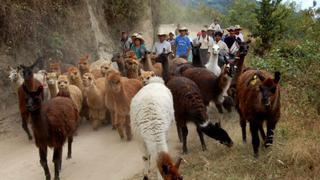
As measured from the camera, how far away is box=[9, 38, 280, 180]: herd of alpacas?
666 cm

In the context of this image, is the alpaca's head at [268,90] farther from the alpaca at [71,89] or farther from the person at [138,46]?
the person at [138,46]

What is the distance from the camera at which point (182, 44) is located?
13.3 metres

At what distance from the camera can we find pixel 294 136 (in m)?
7.38

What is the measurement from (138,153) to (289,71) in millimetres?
4350

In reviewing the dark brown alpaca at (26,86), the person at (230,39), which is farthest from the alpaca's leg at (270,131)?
the person at (230,39)

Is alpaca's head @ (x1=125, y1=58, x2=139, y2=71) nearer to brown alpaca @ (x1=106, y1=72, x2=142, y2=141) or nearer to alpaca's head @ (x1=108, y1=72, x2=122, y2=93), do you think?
brown alpaca @ (x1=106, y1=72, x2=142, y2=141)

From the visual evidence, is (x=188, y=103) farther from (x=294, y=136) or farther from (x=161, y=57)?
(x=161, y=57)

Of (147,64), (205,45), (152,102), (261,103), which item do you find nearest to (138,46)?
(147,64)

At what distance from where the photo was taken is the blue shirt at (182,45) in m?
13.2

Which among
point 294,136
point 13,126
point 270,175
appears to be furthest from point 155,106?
point 13,126

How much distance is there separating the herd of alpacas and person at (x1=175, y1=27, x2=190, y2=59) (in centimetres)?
164

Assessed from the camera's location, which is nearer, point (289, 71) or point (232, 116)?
point (232, 116)

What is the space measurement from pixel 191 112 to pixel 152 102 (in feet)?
3.65

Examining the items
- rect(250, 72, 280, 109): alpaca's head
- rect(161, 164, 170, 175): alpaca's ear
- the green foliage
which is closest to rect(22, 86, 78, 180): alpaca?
rect(161, 164, 170, 175): alpaca's ear
